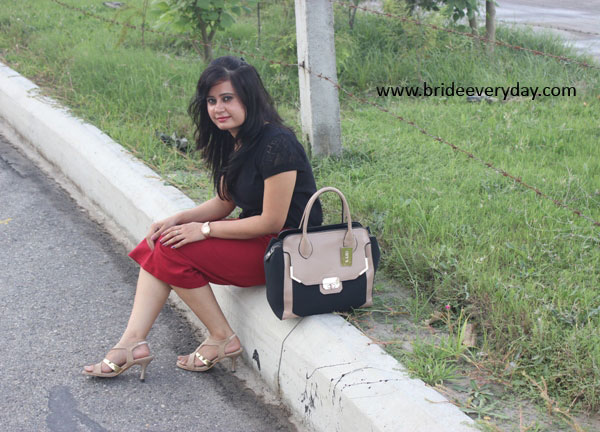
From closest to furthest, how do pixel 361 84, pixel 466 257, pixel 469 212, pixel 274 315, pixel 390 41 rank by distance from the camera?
pixel 274 315 → pixel 466 257 → pixel 469 212 → pixel 361 84 → pixel 390 41

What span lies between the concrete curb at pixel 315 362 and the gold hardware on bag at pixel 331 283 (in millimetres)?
138

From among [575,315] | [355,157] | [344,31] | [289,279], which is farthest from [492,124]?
[289,279]

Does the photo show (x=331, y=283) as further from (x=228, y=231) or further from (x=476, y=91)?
(x=476, y=91)

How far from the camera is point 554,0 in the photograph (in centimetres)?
1159

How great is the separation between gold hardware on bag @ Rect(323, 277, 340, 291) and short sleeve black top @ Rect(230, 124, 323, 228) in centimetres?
41

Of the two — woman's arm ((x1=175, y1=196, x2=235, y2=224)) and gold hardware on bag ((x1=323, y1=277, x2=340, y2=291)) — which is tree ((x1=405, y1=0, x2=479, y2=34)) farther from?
gold hardware on bag ((x1=323, y1=277, x2=340, y2=291))

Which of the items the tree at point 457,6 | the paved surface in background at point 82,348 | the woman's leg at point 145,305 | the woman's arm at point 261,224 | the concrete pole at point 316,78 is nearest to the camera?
the paved surface in background at point 82,348

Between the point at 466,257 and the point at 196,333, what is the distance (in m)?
1.30

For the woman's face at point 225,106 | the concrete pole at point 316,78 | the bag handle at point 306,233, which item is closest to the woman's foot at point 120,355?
the bag handle at point 306,233

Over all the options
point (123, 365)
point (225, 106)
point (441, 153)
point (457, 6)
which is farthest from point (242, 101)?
point (457, 6)

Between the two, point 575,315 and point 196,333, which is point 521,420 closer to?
point 575,315

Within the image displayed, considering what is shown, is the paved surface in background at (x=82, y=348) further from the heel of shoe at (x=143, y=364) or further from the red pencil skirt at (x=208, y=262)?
the red pencil skirt at (x=208, y=262)

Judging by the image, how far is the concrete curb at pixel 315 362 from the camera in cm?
245

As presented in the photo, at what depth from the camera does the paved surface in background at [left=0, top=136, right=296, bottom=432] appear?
292 cm
